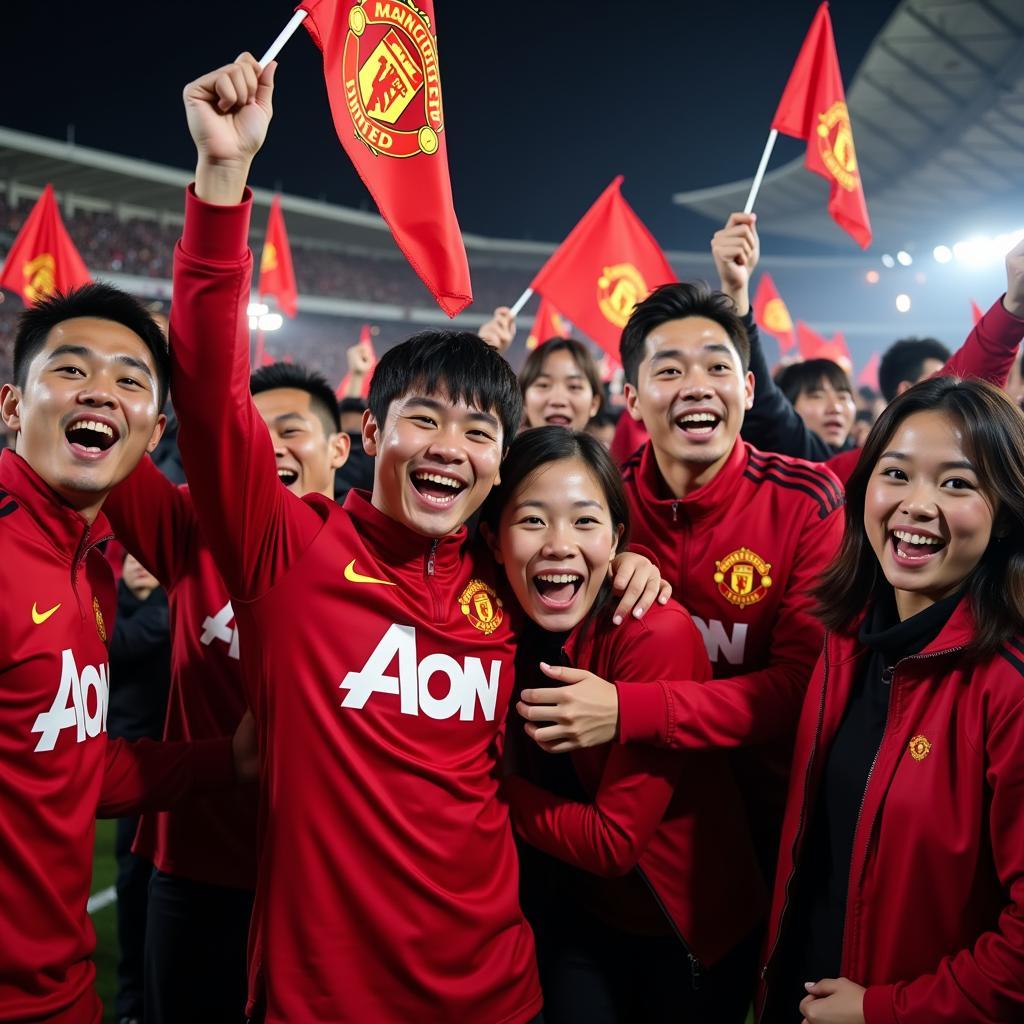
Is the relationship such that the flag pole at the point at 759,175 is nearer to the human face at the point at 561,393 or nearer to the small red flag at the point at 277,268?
the human face at the point at 561,393

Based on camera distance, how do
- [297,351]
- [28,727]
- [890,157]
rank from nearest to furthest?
[28,727], [890,157], [297,351]

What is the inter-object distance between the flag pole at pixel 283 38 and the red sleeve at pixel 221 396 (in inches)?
11.1

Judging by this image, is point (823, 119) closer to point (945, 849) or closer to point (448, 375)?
point (448, 375)

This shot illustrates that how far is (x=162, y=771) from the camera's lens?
217 cm

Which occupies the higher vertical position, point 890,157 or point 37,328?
point 890,157

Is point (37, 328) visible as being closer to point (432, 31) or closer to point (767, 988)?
point (432, 31)

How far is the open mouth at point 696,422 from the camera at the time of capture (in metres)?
2.64

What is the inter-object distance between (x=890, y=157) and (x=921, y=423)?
2176 centimetres

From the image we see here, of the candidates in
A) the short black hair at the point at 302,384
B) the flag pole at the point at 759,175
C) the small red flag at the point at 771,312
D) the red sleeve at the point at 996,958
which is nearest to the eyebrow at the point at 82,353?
the short black hair at the point at 302,384

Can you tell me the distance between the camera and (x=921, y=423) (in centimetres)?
192

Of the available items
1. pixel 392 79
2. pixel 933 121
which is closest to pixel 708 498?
pixel 392 79

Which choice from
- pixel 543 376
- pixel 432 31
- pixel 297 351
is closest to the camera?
pixel 432 31

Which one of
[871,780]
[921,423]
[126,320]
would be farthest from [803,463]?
[126,320]

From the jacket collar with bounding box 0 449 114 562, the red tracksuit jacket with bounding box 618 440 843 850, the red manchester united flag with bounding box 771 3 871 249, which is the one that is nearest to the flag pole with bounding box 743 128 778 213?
the red manchester united flag with bounding box 771 3 871 249
